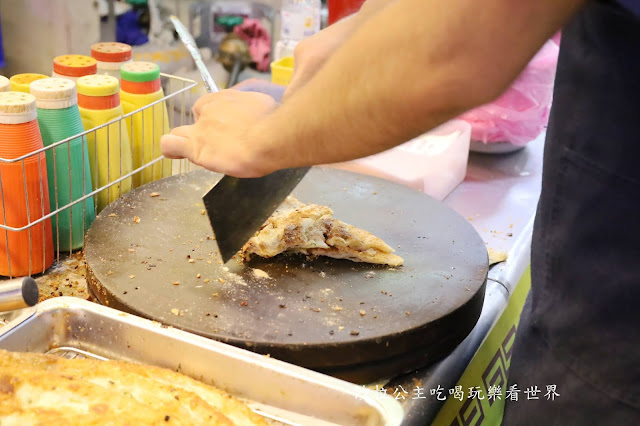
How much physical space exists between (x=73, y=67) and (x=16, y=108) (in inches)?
13.1

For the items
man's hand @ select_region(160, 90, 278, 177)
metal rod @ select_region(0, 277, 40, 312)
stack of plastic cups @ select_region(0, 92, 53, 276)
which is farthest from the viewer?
stack of plastic cups @ select_region(0, 92, 53, 276)

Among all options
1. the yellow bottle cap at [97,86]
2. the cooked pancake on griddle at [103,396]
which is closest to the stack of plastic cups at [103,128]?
the yellow bottle cap at [97,86]

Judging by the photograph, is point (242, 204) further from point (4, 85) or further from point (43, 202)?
point (4, 85)

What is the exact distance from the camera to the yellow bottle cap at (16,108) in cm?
115

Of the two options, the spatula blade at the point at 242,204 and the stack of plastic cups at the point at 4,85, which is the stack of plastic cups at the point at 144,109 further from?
the spatula blade at the point at 242,204

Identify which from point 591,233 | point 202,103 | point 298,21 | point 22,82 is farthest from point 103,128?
point 298,21

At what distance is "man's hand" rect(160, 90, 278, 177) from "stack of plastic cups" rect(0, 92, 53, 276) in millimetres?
288

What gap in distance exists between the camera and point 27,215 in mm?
1228

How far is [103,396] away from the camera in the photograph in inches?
35.0

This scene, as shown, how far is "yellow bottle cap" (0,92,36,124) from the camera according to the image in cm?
115

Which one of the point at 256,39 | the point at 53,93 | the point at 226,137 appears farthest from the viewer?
the point at 256,39

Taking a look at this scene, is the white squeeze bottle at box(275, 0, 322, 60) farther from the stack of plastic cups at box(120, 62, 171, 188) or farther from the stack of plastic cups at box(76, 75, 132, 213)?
the stack of plastic cups at box(76, 75, 132, 213)

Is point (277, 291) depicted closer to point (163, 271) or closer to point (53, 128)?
point (163, 271)

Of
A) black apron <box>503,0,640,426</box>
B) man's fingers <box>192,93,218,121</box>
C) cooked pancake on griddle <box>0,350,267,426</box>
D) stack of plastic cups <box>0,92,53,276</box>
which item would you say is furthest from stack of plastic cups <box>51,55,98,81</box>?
black apron <box>503,0,640,426</box>
